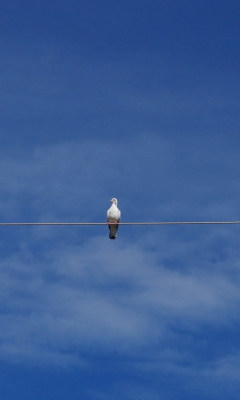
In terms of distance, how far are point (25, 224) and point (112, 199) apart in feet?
27.7

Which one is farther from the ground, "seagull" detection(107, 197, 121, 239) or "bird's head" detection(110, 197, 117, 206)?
"bird's head" detection(110, 197, 117, 206)

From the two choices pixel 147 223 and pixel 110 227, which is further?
pixel 110 227

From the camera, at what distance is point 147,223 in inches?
918

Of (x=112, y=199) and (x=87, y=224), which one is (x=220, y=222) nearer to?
(x=87, y=224)

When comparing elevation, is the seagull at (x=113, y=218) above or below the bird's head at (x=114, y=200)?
below

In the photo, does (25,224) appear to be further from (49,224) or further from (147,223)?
(147,223)

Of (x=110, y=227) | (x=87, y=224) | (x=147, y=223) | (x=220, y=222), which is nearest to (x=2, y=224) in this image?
(x=87, y=224)

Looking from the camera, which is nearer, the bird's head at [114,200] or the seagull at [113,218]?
the seagull at [113,218]

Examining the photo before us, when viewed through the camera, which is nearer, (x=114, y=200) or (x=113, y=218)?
(x=113, y=218)

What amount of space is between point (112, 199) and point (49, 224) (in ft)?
26.5

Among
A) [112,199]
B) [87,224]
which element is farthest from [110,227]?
[87,224]

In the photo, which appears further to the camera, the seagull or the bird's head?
the bird's head

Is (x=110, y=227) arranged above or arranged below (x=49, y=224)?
above

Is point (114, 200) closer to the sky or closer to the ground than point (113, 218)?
closer to the sky
